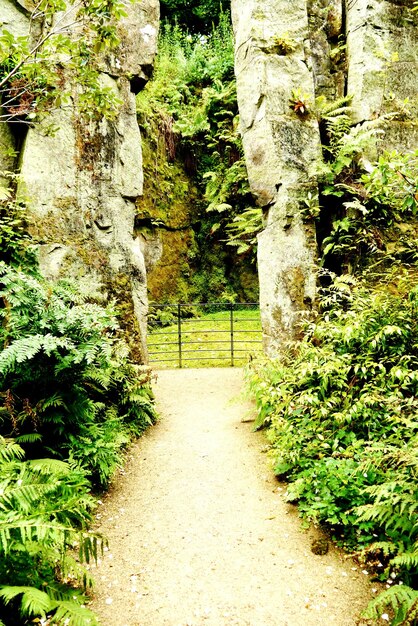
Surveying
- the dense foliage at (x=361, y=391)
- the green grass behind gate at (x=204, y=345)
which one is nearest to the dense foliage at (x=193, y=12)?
the dense foliage at (x=361, y=391)

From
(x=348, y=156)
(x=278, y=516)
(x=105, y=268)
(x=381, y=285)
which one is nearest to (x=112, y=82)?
(x=105, y=268)

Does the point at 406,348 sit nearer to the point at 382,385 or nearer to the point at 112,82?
the point at 382,385

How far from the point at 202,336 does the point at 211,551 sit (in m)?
7.68

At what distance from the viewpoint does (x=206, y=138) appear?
1273cm

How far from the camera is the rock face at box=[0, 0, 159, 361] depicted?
525cm

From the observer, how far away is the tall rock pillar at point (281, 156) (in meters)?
6.39

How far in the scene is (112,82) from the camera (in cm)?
584

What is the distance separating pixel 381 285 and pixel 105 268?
13.9ft

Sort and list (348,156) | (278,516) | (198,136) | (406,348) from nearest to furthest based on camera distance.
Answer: (278,516), (406,348), (348,156), (198,136)

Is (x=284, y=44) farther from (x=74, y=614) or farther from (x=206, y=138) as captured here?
(x=74, y=614)

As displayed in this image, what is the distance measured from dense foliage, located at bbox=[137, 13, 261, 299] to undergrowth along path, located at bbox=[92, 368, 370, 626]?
836 cm

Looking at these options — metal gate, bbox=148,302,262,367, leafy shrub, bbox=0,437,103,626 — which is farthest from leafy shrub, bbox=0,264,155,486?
metal gate, bbox=148,302,262,367

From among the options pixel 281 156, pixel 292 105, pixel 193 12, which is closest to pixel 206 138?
pixel 193 12

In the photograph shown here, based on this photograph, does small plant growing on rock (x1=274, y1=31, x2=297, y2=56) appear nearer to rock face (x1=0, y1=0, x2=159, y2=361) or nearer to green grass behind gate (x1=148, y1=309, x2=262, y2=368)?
rock face (x1=0, y1=0, x2=159, y2=361)
